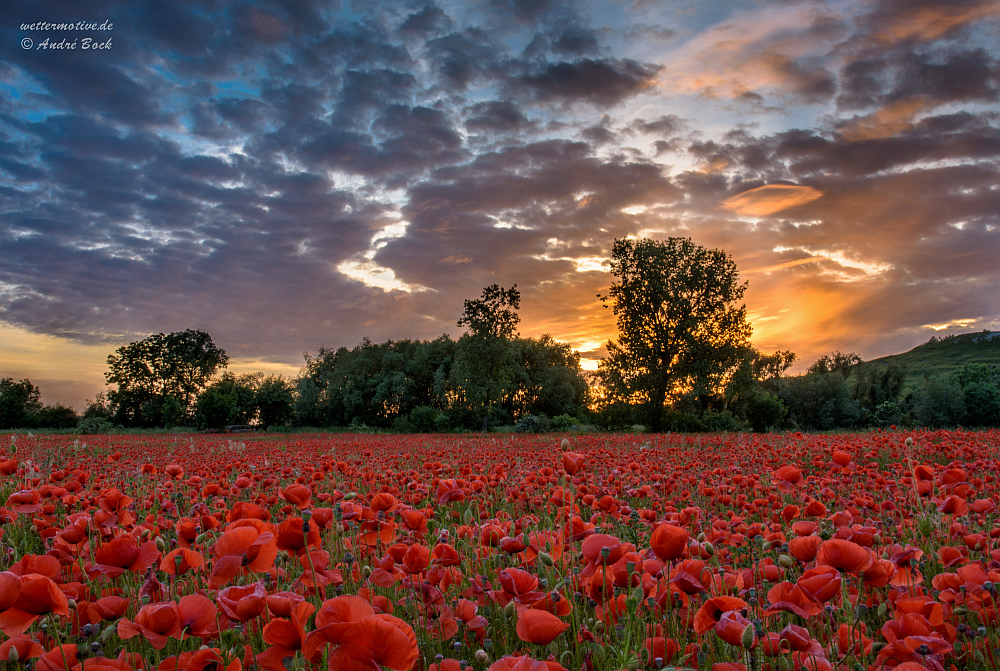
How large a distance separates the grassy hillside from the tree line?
155ft

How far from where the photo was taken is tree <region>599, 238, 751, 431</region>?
91.7 ft

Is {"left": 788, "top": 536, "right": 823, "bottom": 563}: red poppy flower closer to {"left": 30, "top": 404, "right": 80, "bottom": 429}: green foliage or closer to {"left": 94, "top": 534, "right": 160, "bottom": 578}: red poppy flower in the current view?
{"left": 94, "top": 534, "right": 160, "bottom": 578}: red poppy flower

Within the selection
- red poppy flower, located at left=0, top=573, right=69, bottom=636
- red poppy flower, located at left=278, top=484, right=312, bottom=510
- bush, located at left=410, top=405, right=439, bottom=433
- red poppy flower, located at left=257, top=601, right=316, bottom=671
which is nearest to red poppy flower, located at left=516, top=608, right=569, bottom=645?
red poppy flower, located at left=257, top=601, right=316, bottom=671

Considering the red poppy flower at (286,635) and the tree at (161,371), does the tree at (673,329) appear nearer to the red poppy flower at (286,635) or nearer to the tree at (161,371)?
the red poppy flower at (286,635)

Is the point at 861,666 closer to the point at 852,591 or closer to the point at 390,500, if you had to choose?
the point at 852,591

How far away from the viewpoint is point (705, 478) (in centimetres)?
554

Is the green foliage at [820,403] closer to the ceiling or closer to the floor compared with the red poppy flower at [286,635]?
closer to the floor

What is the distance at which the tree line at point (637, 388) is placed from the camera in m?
27.0

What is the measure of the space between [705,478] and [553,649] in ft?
13.5

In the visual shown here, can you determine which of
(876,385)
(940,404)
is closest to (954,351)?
(876,385)

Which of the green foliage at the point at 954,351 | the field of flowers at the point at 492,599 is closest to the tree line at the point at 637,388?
the field of flowers at the point at 492,599

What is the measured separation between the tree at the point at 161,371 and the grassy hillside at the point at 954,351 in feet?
304

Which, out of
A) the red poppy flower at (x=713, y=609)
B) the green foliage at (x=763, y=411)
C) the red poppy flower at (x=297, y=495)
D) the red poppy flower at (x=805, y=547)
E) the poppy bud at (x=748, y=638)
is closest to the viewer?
the poppy bud at (x=748, y=638)

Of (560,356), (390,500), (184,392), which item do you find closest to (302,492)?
(390,500)
